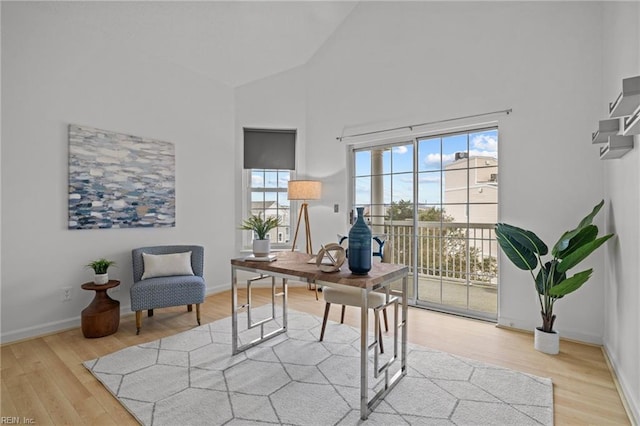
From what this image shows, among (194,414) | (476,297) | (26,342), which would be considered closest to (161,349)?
(194,414)

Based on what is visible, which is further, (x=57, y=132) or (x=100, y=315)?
(x=57, y=132)

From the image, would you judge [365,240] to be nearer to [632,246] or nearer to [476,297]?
[632,246]

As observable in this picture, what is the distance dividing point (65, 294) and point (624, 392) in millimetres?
4537

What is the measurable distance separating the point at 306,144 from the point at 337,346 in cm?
311

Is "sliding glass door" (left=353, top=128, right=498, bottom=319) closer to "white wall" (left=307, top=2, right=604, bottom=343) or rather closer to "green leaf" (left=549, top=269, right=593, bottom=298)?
"white wall" (left=307, top=2, right=604, bottom=343)

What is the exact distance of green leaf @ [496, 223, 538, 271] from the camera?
8.74 ft

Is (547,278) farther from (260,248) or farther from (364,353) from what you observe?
(260,248)

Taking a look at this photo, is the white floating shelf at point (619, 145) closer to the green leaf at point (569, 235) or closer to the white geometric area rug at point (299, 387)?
the green leaf at point (569, 235)

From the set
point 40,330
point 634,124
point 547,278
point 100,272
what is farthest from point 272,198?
point 634,124

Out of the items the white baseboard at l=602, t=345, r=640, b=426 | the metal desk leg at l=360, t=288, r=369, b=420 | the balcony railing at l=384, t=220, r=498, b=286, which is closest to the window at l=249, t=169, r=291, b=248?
the balcony railing at l=384, t=220, r=498, b=286

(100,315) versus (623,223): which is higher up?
(623,223)

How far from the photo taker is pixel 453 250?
375cm

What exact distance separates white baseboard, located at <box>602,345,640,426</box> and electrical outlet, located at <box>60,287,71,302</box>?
4.43 metres

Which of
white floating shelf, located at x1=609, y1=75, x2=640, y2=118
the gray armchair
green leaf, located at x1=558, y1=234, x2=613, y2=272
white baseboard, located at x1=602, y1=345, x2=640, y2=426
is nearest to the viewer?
white floating shelf, located at x1=609, y1=75, x2=640, y2=118
